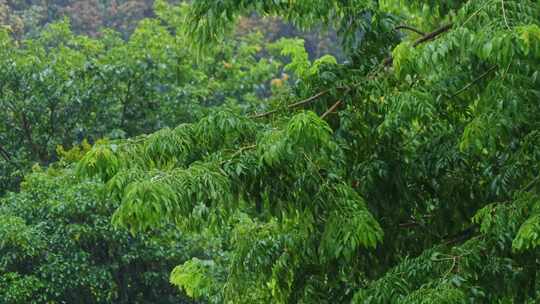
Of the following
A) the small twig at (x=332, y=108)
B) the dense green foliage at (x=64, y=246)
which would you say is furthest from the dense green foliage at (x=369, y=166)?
the dense green foliage at (x=64, y=246)

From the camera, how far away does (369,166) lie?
564cm

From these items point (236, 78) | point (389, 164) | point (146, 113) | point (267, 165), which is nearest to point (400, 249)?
point (389, 164)

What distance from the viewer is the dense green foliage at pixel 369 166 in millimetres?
4488

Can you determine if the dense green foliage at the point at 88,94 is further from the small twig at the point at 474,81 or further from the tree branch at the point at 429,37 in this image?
the small twig at the point at 474,81

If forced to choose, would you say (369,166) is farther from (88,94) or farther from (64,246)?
(88,94)

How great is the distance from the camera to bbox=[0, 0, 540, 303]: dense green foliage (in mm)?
4488

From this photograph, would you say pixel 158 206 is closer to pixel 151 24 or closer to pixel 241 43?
pixel 151 24

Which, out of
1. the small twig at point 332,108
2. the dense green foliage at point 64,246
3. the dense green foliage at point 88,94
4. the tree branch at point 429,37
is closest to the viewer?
the tree branch at point 429,37

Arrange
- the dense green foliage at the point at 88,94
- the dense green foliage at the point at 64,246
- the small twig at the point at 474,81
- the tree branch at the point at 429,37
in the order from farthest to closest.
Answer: the dense green foliage at the point at 88,94, the dense green foliage at the point at 64,246, the tree branch at the point at 429,37, the small twig at the point at 474,81

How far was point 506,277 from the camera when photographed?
489cm

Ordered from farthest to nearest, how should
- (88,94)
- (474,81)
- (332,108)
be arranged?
(88,94), (332,108), (474,81)

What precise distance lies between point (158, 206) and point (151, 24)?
41.2ft

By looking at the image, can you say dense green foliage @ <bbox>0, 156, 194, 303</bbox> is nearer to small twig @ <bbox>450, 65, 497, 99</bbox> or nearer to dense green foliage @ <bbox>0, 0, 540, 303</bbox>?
dense green foliage @ <bbox>0, 0, 540, 303</bbox>

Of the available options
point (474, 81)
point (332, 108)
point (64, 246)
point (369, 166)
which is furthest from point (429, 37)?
point (64, 246)
